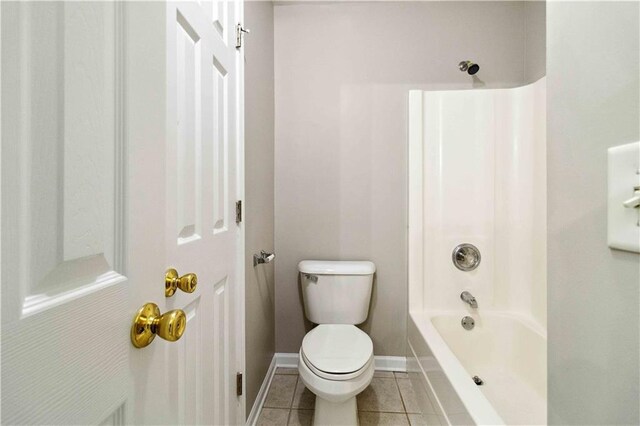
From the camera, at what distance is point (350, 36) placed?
1945mm

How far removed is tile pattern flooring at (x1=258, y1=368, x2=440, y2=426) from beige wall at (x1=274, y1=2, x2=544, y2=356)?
0.21 meters

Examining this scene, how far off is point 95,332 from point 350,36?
211 centimetres

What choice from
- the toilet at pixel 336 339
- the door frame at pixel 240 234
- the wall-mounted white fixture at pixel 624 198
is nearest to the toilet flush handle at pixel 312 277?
the toilet at pixel 336 339

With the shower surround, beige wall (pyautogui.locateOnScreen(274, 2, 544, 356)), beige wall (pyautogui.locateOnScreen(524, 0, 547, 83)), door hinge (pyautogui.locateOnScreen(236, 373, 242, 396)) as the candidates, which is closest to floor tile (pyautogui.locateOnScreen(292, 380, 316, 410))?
beige wall (pyautogui.locateOnScreen(274, 2, 544, 356))

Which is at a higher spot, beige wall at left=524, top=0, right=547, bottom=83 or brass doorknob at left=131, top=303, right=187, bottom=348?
beige wall at left=524, top=0, right=547, bottom=83

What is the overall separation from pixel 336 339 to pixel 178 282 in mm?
1057

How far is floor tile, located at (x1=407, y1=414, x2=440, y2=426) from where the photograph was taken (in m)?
1.36

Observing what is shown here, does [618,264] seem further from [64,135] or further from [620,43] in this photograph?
[64,135]

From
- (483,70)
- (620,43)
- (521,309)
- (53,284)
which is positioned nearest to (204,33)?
(53,284)

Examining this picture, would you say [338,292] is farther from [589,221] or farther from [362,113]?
[589,221]

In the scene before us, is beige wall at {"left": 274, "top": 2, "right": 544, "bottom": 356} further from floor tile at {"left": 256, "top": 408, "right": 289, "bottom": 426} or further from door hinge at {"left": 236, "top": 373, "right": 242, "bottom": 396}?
door hinge at {"left": 236, "top": 373, "right": 242, "bottom": 396}

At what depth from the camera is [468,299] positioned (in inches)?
69.9

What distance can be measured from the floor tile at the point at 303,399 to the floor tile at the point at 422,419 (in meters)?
0.51

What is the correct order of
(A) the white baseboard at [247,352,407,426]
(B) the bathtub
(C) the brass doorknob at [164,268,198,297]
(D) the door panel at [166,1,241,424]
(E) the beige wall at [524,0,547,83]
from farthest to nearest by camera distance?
(A) the white baseboard at [247,352,407,426], (E) the beige wall at [524,0,547,83], (B) the bathtub, (D) the door panel at [166,1,241,424], (C) the brass doorknob at [164,268,198,297]
